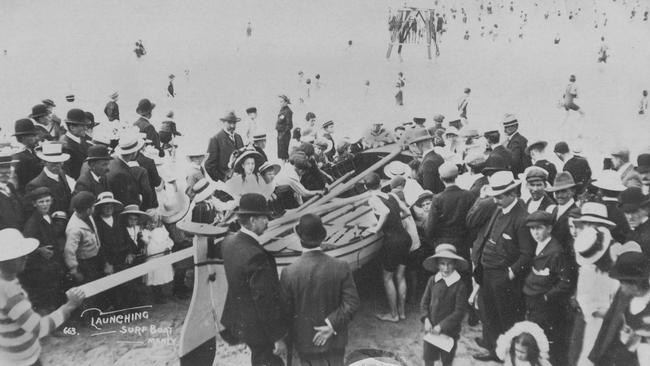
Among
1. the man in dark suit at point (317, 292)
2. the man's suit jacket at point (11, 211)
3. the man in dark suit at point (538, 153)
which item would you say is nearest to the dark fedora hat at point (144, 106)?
the man's suit jacket at point (11, 211)

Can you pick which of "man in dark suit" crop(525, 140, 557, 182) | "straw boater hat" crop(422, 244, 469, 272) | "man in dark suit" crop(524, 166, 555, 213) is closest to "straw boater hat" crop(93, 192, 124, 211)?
"straw boater hat" crop(422, 244, 469, 272)

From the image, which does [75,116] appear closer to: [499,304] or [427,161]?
[427,161]

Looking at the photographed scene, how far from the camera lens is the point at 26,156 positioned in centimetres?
424

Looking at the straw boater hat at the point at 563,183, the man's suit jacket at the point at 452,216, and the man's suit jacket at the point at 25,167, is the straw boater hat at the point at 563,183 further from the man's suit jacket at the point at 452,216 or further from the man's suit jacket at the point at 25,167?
the man's suit jacket at the point at 25,167

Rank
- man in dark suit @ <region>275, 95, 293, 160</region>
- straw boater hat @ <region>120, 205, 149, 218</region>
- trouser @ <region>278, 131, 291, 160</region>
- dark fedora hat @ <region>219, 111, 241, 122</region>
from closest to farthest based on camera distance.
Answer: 1. straw boater hat @ <region>120, 205, 149, 218</region>
2. dark fedora hat @ <region>219, 111, 241, 122</region>
3. man in dark suit @ <region>275, 95, 293, 160</region>
4. trouser @ <region>278, 131, 291, 160</region>

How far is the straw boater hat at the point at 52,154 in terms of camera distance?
4.08m

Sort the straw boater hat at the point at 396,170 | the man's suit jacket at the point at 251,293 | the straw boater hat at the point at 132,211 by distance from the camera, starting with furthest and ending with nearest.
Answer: the straw boater hat at the point at 396,170 < the straw boater hat at the point at 132,211 < the man's suit jacket at the point at 251,293

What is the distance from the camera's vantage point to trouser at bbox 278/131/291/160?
4.95 metres

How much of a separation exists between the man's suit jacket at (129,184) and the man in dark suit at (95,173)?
2.2 inches

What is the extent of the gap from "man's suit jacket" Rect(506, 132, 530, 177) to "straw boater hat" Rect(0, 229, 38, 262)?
4277mm

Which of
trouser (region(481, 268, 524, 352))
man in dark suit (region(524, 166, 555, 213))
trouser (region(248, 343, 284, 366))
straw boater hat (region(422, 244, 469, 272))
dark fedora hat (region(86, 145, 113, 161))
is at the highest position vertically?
dark fedora hat (region(86, 145, 113, 161))

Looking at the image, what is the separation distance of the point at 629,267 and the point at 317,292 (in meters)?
2.43

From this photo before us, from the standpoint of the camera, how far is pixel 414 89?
4.75 metres

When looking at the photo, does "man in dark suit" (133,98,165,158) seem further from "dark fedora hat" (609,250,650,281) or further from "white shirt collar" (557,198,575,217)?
"dark fedora hat" (609,250,650,281)
